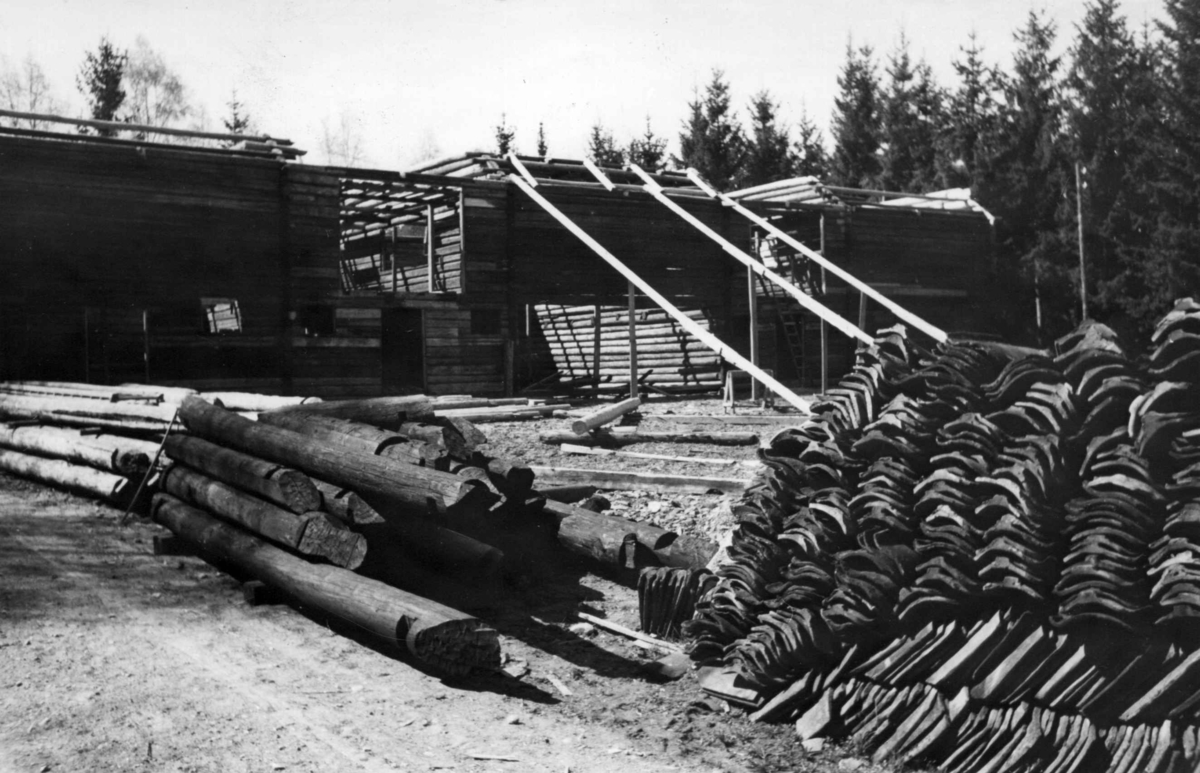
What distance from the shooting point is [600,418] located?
15477 millimetres

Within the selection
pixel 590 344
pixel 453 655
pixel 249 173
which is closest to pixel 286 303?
pixel 249 173

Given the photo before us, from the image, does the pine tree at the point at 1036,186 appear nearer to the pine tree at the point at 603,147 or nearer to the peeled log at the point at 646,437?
the pine tree at the point at 603,147

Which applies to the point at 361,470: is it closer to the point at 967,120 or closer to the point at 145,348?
the point at 145,348

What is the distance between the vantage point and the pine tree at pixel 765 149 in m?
49.3

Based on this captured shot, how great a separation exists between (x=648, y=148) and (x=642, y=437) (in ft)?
134

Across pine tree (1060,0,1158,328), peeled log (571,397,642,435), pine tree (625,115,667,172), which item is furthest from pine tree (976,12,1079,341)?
peeled log (571,397,642,435)

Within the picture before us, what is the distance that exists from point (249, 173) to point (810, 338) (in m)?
15.5

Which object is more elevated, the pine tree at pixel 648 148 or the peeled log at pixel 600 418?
the pine tree at pixel 648 148

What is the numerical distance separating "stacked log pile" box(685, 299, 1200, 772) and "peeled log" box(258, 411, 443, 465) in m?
3.11

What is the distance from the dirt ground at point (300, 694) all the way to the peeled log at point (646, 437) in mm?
A: 6022

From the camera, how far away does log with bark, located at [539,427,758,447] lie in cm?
1438

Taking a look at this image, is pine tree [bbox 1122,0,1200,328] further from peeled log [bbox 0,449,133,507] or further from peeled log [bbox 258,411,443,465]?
peeled log [bbox 0,449,133,507]

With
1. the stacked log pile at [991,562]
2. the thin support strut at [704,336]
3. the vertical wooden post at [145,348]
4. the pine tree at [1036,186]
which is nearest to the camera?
the stacked log pile at [991,562]

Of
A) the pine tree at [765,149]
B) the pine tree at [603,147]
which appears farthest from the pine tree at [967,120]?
the pine tree at [603,147]
